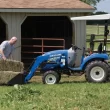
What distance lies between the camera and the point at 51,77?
13.8 meters

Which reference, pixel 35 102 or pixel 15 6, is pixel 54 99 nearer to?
pixel 35 102

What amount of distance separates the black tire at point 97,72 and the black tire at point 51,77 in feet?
3.04

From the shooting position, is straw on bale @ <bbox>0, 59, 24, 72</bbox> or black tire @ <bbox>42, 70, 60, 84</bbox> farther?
straw on bale @ <bbox>0, 59, 24, 72</bbox>

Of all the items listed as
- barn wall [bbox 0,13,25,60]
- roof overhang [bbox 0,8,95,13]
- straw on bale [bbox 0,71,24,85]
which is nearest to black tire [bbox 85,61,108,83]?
straw on bale [bbox 0,71,24,85]

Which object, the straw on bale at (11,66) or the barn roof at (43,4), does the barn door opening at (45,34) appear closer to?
the barn roof at (43,4)

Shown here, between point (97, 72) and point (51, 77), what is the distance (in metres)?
1.42

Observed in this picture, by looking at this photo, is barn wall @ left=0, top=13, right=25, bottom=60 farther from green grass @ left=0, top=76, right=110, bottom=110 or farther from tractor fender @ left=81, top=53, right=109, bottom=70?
green grass @ left=0, top=76, right=110, bottom=110

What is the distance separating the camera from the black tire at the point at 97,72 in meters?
13.5

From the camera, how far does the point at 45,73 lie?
13734 mm

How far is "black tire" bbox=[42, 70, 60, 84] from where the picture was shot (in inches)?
539

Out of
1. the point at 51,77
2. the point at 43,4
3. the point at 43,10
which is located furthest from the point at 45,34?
the point at 51,77

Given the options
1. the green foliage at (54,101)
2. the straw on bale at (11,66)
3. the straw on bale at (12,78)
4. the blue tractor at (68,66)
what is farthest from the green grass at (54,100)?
the straw on bale at (11,66)

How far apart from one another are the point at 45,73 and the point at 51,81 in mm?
309

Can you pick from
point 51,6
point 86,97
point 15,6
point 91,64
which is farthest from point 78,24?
Answer: point 86,97
